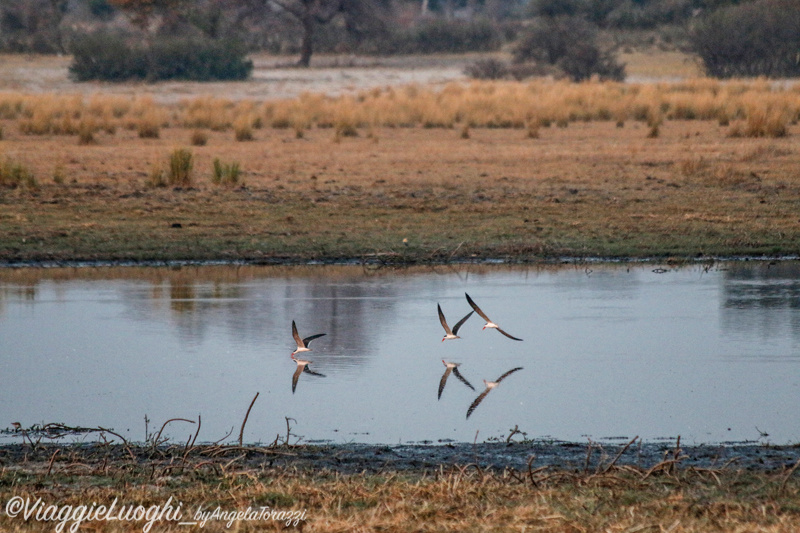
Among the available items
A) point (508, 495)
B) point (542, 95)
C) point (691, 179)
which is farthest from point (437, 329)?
point (542, 95)

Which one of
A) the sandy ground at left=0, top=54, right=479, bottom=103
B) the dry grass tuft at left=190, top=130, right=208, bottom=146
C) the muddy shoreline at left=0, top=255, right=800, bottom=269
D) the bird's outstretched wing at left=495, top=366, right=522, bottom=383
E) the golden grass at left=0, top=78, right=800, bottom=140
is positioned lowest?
the bird's outstretched wing at left=495, top=366, right=522, bottom=383

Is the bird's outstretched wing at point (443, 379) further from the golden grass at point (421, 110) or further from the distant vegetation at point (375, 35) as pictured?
the distant vegetation at point (375, 35)

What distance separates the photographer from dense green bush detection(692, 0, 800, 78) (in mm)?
40750

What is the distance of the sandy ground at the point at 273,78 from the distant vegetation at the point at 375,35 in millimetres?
1065

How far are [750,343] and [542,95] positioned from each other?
24.1m

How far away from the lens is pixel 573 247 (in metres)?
12.1

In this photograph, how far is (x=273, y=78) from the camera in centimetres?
4069

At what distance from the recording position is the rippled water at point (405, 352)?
622 cm

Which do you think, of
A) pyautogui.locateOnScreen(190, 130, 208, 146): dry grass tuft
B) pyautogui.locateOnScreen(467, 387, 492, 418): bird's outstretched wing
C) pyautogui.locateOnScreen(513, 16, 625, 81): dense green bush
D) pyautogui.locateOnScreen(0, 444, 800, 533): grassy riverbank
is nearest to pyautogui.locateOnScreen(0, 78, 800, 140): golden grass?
pyautogui.locateOnScreen(190, 130, 208, 146): dry grass tuft

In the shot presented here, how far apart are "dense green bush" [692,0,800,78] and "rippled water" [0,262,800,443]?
31.6 m

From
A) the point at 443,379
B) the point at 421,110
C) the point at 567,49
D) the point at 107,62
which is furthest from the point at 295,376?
the point at 567,49

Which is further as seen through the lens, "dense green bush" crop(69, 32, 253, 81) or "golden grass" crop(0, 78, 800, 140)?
"dense green bush" crop(69, 32, 253, 81)

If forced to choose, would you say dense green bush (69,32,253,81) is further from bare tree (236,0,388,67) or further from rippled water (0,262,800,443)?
rippled water (0,262,800,443)

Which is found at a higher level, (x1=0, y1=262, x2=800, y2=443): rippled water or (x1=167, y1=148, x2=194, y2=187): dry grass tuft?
(x1=167, y1=148, x2=194, y2=187): dry grass tuft
